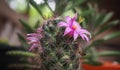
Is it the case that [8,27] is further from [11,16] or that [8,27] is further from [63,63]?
[63,63]

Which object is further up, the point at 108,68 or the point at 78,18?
the point at 108,68

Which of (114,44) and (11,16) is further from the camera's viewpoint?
(11,16)

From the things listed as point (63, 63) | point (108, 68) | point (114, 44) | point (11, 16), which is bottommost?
point (63, 63)

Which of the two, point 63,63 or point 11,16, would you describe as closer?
point 63,63

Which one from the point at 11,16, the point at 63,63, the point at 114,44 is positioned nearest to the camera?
the point at 63,63

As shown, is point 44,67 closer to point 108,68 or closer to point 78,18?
point 78,18

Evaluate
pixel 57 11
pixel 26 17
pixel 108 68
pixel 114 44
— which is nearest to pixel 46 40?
pixel 57 11

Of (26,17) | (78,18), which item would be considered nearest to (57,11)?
(78,18)

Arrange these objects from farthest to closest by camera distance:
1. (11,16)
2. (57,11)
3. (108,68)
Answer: (11,16)
(108,68)
(57,11)

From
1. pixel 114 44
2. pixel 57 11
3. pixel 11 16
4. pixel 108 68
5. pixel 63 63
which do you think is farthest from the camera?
pixel 11 16
